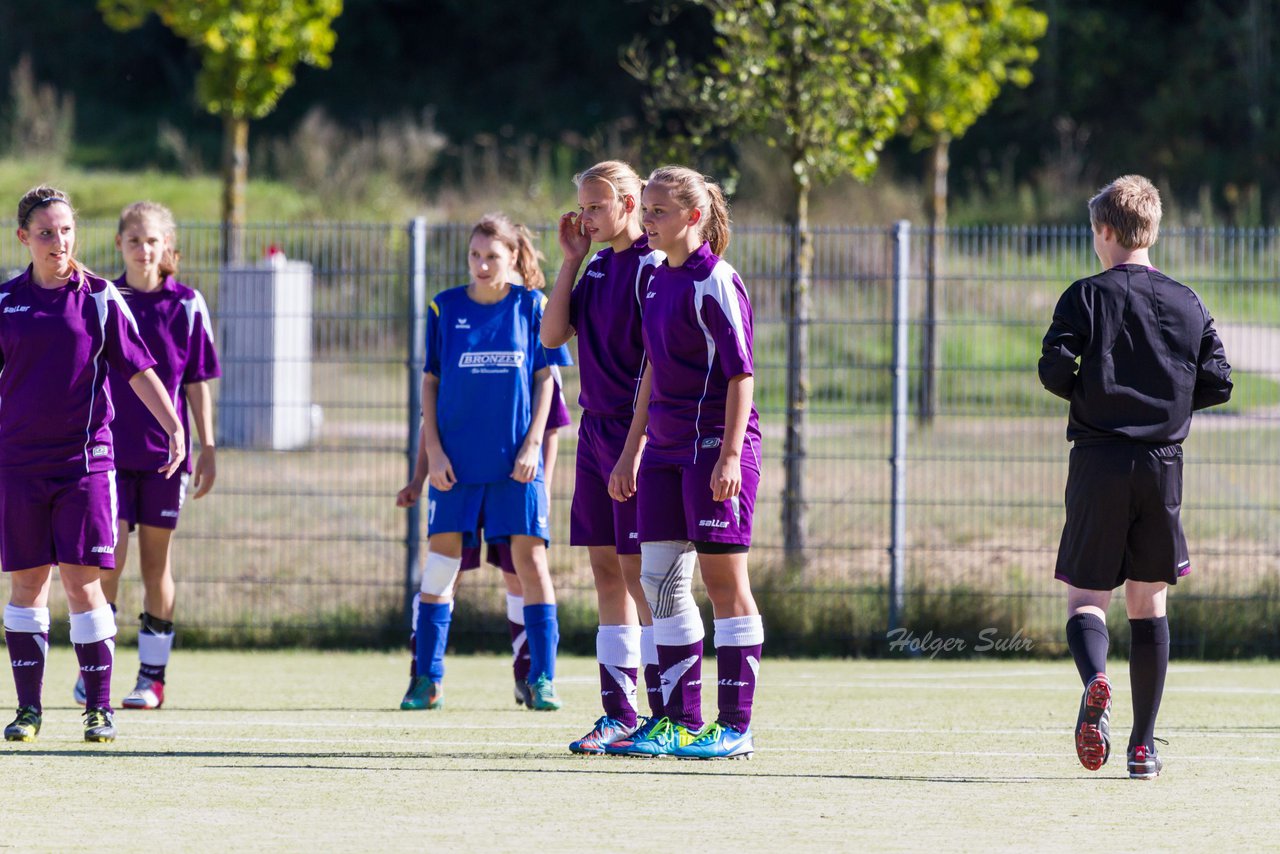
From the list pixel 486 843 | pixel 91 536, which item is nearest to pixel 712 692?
pixel 91 536

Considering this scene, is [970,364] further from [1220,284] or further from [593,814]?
[593,814]

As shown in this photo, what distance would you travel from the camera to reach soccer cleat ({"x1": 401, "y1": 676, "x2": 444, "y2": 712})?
25.7 feet

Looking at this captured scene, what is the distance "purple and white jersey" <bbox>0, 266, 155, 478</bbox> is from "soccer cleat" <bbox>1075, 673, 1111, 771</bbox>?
343cm

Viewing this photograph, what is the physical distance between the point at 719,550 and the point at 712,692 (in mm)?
2431

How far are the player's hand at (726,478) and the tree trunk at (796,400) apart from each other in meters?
4.63

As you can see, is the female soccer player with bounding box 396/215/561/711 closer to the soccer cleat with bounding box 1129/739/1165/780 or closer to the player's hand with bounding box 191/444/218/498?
the player's hand with bounding box 191/444/218/498

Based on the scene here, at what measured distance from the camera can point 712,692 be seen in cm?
842

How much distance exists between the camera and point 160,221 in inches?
309

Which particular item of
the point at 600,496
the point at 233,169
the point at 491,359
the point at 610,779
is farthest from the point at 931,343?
the point at 233,169

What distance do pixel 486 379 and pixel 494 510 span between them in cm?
52

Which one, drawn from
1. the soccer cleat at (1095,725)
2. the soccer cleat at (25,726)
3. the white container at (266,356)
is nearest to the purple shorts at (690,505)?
the soccer cleat at (1095,725)

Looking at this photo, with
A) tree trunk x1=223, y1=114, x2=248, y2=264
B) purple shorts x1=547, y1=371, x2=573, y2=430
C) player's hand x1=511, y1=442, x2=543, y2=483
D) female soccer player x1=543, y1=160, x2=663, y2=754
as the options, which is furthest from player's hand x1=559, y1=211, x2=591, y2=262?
tree trunk x1=223, y1=114, x2=248, y2=264

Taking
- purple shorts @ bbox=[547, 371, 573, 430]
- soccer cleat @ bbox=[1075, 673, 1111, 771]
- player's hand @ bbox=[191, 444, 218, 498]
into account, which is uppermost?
purple shorts @ bbox=[547, 371, 573, 430]

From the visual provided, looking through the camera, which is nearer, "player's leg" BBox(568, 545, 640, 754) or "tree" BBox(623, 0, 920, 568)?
"player's leg" BBox(568, 545, 640, 754)
